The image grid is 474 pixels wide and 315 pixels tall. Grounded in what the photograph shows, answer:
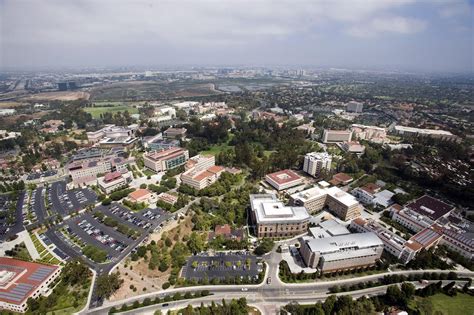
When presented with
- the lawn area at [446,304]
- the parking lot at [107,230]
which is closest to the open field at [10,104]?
the parking lot at [107,230]

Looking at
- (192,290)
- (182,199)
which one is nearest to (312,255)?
(192,290)

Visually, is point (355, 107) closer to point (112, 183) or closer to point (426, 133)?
point (426, 133)

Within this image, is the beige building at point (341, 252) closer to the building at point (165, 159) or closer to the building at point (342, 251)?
the building at point (342, 251)

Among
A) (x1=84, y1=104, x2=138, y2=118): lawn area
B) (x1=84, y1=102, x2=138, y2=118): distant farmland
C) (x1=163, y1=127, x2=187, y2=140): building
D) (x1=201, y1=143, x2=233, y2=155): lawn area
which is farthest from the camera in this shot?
(x1=84, y1=104, x2=138, y2=118): lawn area

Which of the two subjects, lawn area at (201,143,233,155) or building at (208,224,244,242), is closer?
building at (208,224,244,242)

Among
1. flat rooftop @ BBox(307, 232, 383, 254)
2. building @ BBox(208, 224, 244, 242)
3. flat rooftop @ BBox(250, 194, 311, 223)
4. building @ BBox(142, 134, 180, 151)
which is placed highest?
building @ BBox(142, 134, 180, 151)

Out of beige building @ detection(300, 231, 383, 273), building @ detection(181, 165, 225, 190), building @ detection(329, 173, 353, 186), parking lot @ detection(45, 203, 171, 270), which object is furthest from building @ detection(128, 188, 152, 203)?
building @ detection(329, 173, 353, 186)

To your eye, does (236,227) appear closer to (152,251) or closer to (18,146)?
(152,251)

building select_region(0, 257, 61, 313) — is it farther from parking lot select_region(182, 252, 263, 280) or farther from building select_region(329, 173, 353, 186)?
building select_region(329, 173, 353, 186)

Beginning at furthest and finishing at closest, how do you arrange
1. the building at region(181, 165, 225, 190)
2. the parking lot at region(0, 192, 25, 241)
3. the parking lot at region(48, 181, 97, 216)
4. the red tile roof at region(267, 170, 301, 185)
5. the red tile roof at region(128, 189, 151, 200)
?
the red tile roof at region(267, 170, 301, 185), the building at region(181, 165, 225, 190), the red tile roof at region(128, 189, 151, 200), the parking lot at region(48, 181, 97, 216), the parking lot at region(0, 192, 25, 241)
